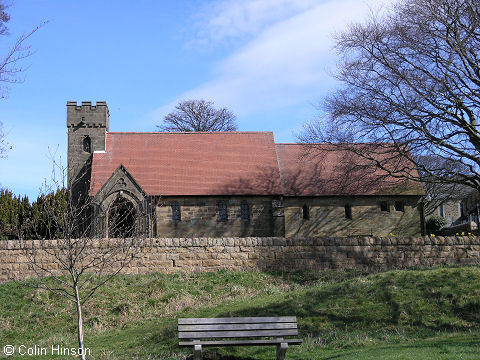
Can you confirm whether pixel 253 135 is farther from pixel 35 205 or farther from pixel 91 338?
pixel 91 338

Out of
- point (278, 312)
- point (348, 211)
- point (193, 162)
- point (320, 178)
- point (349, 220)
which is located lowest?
point (278, 312)

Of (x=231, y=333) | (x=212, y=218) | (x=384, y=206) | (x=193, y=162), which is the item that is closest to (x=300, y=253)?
(x=212, y=218)

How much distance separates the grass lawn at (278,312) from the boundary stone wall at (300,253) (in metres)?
0.70

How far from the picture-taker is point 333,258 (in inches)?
909

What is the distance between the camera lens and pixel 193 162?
34812 mm

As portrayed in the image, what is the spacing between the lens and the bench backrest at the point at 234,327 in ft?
36.8

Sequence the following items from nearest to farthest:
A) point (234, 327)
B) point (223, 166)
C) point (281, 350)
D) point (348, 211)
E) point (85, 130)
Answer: point (281, 350), point (234, 327), point (348, 211), point (223, 166), point (85, 130)

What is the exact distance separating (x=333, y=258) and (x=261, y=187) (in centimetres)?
1112

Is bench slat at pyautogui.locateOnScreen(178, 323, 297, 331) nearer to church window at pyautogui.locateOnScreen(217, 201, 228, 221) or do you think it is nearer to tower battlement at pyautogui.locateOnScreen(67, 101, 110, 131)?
church window at pyautogui.locateOnScreen(217, 201, 228, 221)

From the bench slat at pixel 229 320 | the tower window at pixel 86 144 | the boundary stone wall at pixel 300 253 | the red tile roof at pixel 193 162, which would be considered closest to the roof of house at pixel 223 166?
the red tile roof at pixel 193 162

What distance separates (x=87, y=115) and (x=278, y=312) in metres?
23.6

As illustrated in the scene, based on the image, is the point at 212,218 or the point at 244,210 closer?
the point at 212,218

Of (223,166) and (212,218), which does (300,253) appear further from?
(223,166)

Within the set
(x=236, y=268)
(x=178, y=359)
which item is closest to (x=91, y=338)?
(x=178, y=359)
